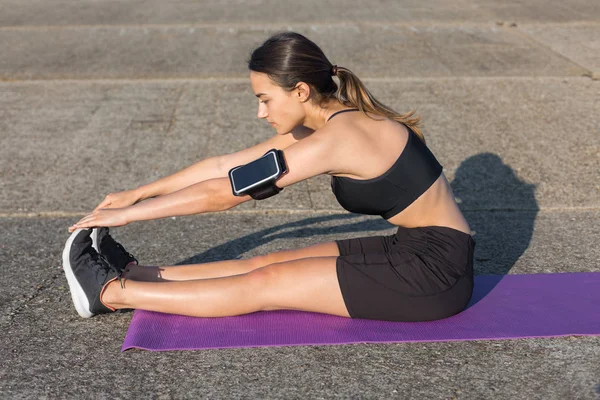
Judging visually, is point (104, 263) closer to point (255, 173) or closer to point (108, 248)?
point (108, 248)

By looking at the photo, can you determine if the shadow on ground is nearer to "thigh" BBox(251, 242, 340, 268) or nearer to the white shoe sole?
"thigh" BBox(251, 242, 340, 268)

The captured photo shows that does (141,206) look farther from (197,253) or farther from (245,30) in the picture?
(245,30)

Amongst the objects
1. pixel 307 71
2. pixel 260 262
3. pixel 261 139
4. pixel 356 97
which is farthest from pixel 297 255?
pixel 261 139

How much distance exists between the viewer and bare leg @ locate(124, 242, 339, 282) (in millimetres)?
3770

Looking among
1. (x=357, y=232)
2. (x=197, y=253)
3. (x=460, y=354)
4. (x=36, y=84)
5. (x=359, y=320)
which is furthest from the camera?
(x=36, y=84)

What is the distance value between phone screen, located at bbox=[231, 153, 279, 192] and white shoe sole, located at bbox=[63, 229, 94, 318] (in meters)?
0.89

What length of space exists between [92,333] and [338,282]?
1225 mm

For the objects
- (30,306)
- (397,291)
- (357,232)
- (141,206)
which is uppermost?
(141,206)

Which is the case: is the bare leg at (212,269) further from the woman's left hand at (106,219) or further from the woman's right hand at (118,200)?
the woman's left hand at (106,219)

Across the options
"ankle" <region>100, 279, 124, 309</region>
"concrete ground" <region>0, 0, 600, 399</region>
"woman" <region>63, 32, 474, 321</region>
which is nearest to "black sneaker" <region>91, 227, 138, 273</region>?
"woman" <region>63, 32, 474, 321</region>

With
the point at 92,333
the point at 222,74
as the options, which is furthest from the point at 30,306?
the point at 222,74

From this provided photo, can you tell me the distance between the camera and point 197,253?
15.4 ft

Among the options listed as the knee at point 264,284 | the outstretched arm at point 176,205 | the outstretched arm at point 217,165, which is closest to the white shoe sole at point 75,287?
the outstretched arm at point 176,205

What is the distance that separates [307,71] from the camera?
332cm
